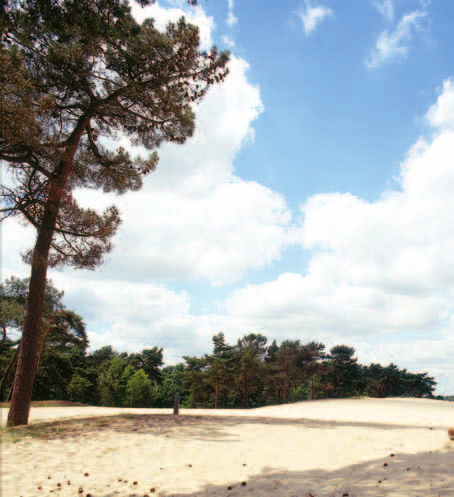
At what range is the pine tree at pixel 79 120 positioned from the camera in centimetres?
973

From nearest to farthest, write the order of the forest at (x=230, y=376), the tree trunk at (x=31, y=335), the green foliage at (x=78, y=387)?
the tree trunk at (x=31, y=335) < the forest at (x=230, y=376) < the green foliage at (x=78, y=387)

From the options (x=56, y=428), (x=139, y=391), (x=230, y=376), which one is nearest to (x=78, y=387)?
(x=139, y=391)

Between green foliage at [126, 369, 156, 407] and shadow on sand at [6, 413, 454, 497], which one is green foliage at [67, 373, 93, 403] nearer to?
green foliage at [126, 369, 156, 407]

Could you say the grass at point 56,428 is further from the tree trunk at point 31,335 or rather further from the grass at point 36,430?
the tree trunk at point 31,335

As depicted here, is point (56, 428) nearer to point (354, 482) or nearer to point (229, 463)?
point (229, 463)

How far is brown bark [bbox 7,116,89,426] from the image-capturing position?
10.9m

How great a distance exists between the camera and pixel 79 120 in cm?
1281

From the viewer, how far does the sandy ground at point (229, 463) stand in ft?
16.3

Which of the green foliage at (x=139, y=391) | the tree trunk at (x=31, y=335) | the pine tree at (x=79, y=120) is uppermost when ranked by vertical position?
the pine tree at (x=79, y=120)

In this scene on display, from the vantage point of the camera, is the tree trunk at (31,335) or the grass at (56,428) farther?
the tree trunk at (31,335)

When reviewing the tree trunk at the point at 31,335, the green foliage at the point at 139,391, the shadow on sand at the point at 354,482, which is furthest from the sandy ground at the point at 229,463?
the green foliage at the point at 139,391

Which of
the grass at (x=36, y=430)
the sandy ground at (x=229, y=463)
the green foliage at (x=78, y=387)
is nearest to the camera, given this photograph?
the sandy ground at (x=229, y=463)

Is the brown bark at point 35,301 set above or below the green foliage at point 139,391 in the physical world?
above

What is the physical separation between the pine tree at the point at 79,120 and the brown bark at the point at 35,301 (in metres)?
0.03
